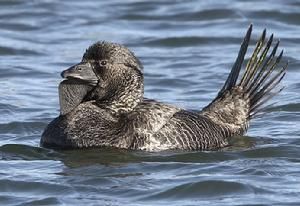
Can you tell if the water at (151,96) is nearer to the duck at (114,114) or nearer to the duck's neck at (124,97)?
the duck at (114,114)

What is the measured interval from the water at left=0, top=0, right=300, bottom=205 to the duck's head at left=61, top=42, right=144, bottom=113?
663 millimetres

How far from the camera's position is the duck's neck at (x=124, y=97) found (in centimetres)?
1303

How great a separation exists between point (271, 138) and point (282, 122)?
111 centimetres

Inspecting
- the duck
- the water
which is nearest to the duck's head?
the duck

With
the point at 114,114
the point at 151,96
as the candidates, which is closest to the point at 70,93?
the point at 114,114

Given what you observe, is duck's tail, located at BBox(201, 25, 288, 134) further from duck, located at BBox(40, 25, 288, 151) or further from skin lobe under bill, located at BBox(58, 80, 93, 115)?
skin lobe under bill, located at BBox(58, 80, 93, 115)

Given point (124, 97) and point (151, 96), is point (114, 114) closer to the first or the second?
point (124, 97)

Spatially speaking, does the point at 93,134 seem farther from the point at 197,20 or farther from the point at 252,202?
the point at 197,20

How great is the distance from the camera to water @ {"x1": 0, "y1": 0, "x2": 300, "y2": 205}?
1147 centimetres

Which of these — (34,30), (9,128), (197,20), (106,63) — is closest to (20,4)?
(34,30)

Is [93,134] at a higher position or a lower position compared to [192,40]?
lower

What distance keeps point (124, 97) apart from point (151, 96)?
4.23m

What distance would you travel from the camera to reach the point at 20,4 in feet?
77.5

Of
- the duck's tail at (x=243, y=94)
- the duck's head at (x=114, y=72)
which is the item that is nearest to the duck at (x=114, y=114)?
the duck's head at (x=114, y=72)
